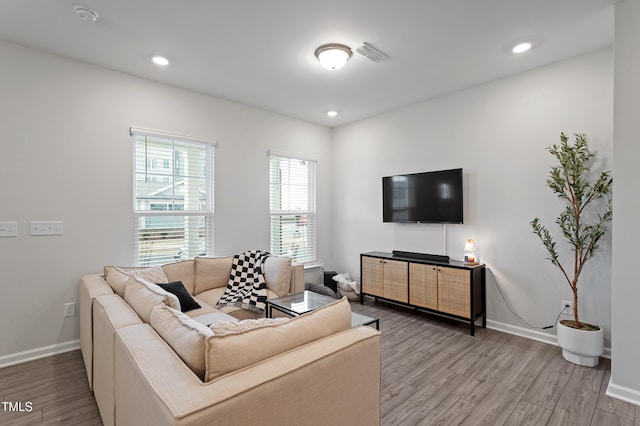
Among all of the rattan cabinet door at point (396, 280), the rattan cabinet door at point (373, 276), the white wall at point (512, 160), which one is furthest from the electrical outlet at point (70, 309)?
the white wall at point (512, 160)

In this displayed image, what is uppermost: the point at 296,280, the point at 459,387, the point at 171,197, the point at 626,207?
the point at 171,197

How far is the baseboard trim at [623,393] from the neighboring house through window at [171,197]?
399 cm

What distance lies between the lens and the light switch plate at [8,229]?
2666 mm

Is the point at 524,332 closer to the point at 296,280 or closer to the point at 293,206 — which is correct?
the point at 296,280

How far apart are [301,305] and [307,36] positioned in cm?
241

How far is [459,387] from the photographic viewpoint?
2352 mm

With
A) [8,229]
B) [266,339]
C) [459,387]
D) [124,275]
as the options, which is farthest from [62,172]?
[459,387]

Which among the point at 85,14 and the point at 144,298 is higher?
the point at 85,14

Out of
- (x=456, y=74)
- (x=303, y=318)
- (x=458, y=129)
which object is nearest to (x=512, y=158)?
(x=458, y=129)

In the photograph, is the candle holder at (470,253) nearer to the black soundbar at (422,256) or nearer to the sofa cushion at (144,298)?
the black soundbar at (422,256)

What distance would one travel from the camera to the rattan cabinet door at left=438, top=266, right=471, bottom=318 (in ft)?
10.9

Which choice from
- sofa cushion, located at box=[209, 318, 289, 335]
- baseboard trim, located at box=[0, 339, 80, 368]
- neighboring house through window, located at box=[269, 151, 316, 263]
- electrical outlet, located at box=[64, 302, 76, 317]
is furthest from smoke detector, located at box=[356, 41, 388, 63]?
baseboard trim, located at box=[0, 339, 80, 368]

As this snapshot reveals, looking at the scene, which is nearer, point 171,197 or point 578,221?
point 578,221

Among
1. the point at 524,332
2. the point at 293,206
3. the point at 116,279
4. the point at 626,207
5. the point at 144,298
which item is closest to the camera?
the point at 144,298
